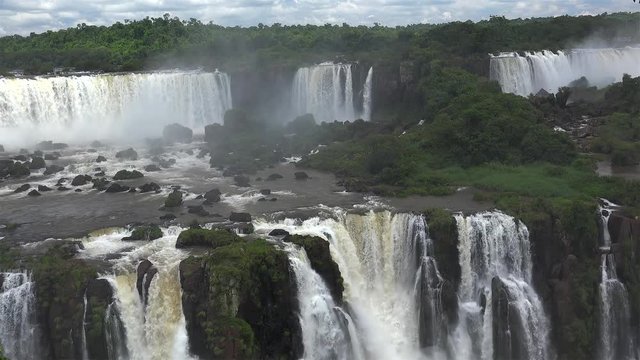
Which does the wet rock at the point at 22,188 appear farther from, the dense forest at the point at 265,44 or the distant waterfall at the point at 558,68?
the distant waterfall at the point at 558,68

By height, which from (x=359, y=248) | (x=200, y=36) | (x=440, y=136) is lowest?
(x=359, y=248)

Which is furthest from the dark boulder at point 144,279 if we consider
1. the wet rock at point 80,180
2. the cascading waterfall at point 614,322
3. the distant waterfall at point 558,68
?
the distant waterfall at point 558,68

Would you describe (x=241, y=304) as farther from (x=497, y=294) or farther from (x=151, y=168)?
(x=151, y=168)

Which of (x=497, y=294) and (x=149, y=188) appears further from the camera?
(x=149, y=188)

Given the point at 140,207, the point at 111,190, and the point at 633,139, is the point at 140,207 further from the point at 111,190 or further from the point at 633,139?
the point at 633,139

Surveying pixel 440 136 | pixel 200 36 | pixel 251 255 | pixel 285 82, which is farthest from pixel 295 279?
pixel 200 36

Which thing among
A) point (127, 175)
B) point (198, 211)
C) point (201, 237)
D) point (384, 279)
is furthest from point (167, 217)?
point (384, 279)

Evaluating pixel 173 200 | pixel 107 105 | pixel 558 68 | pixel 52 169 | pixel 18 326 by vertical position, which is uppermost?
pixel 558 68
